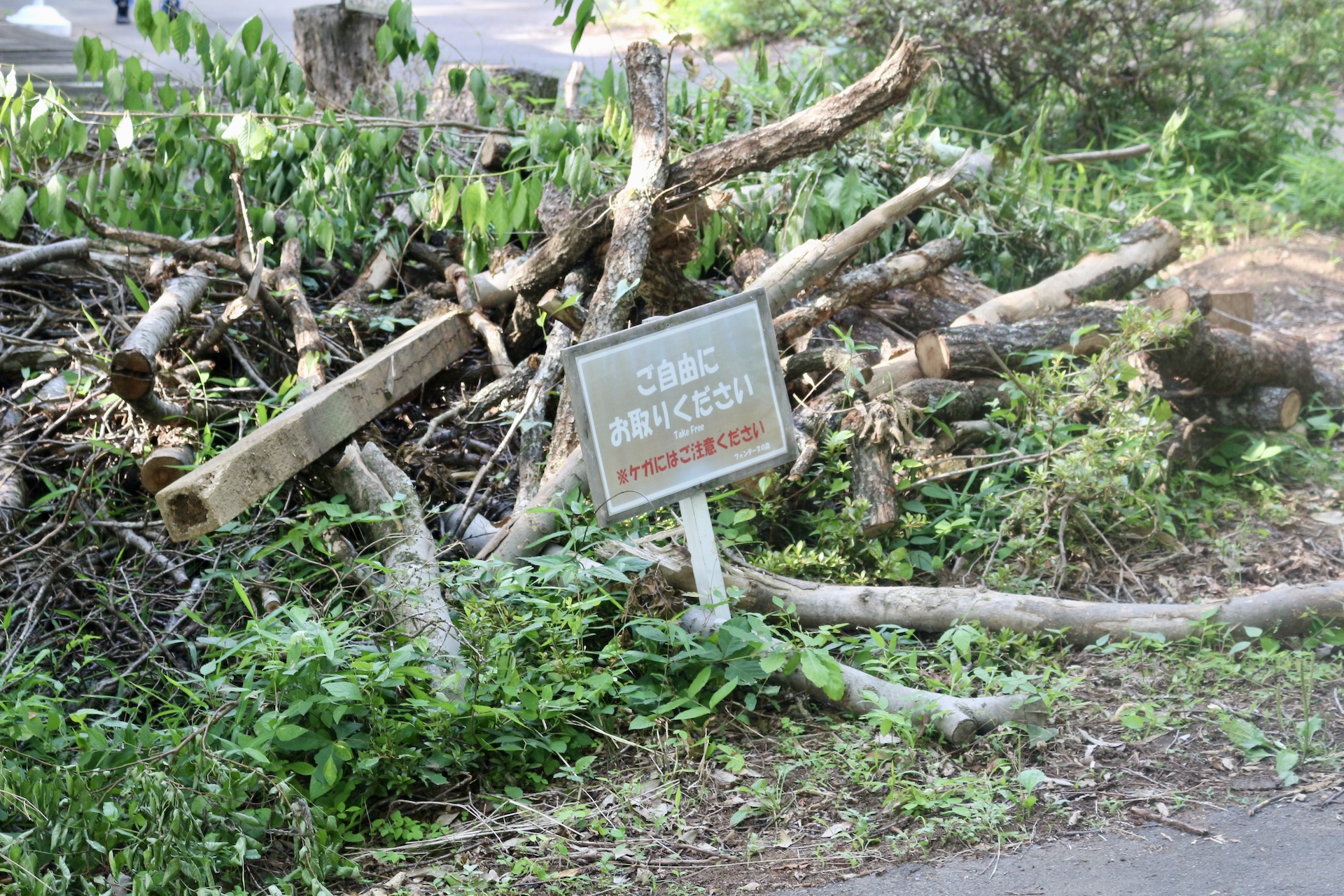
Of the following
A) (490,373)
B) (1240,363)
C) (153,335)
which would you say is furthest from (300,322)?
(1240,363)

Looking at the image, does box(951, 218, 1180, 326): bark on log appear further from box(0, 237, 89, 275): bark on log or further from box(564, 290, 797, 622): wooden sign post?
box(0, 237, 89, 275): bark on log

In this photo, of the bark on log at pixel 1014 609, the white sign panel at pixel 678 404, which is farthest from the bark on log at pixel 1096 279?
the white sign panel at pixel 678 404

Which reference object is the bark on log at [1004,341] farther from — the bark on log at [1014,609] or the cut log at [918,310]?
the bark on log at [1014,609]

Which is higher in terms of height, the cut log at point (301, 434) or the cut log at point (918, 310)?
the cut log at point (301, 434)

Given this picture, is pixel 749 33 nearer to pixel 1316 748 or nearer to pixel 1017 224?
pixel 1017 224

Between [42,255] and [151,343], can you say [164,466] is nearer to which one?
[151,343]

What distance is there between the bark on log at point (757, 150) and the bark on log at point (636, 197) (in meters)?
0.10

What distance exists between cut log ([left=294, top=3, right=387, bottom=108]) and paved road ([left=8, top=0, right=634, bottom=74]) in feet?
13.0

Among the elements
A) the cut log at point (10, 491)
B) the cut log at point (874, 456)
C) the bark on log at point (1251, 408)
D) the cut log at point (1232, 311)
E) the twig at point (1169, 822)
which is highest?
the cut log at point (10, 491)

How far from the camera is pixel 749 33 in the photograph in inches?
504

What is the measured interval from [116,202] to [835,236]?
2.90m

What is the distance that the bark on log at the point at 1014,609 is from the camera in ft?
11.0

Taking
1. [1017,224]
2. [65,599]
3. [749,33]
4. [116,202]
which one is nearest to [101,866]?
[65,599]

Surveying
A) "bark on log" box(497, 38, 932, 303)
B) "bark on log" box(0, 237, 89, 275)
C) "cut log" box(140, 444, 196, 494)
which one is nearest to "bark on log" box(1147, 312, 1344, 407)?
"bark on log" box(497, 38, 932, 303)
